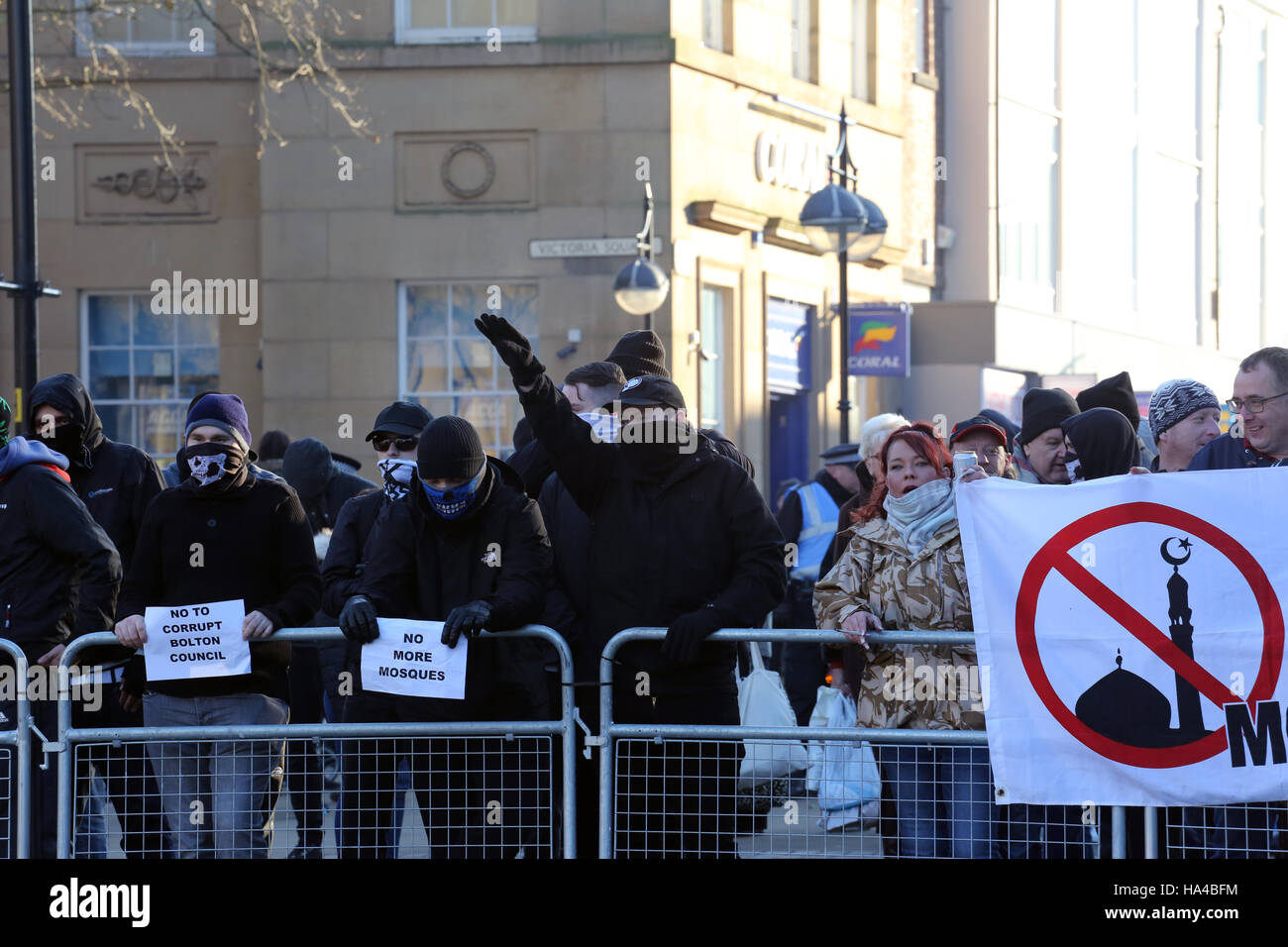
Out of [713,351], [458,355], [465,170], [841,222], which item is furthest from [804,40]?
[841,222]

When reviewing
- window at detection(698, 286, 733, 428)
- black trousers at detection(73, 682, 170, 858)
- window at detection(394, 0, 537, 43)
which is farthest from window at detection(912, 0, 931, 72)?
black trousers at detection(73, 682, 170, 858)

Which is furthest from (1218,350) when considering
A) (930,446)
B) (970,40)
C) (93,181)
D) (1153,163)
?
(930,446)

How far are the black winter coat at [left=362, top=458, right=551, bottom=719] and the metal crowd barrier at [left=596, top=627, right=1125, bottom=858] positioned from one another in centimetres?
37

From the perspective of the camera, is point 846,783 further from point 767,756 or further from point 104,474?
point 104,474

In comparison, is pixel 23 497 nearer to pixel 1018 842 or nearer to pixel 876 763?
pixel 876 763

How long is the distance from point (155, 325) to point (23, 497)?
12665 millimetres

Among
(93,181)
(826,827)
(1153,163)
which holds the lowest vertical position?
→ (826,827)

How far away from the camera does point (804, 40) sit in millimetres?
22000

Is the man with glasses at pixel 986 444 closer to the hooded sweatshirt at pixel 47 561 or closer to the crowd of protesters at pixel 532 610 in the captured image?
the crowd of protesters at pixel 532 610

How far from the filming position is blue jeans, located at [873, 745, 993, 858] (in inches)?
242

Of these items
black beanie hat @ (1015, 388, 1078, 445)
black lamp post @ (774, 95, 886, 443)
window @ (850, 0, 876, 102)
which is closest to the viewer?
black beanie hat @ (1015, 388, 1078, 445)

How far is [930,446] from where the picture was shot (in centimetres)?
655

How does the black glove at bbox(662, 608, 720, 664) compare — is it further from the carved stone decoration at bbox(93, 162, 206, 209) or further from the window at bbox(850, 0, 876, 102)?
the window at bbox(850, 0, 876, 102)

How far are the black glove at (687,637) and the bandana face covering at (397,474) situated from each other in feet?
4.85
